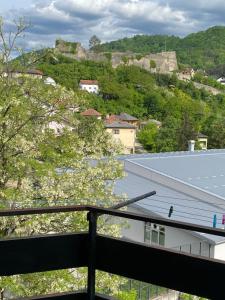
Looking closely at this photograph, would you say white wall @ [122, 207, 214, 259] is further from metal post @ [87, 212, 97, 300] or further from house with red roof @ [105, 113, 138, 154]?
house with red roof @ [105, 113, 138, 154]

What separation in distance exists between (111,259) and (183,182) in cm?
1956

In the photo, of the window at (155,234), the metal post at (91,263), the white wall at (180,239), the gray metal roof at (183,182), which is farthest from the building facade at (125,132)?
the metal post at (91,263)

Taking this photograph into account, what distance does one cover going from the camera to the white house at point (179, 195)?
16703 mm

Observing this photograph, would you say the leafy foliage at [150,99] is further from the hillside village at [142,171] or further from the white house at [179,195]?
the white house at [179,195]

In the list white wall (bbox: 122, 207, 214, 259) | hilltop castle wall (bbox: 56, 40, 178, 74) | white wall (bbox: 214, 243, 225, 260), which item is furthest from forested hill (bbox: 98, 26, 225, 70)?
white wall (bbox: 214, 243, 225, 260)

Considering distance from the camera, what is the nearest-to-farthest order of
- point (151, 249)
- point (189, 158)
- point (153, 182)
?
1. point (151, 249)
2. point (153, 182)
3. point (189, 158)

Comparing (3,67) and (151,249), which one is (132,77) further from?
(151,249)

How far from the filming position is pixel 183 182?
21828mm

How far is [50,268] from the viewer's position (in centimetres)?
248

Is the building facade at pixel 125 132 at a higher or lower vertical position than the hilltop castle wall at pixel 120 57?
lower

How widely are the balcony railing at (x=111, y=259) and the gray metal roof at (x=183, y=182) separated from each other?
13.8m

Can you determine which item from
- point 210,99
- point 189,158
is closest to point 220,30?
point 210,99

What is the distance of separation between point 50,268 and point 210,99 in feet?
349

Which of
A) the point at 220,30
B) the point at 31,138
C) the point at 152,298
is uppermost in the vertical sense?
the point at 220,30
